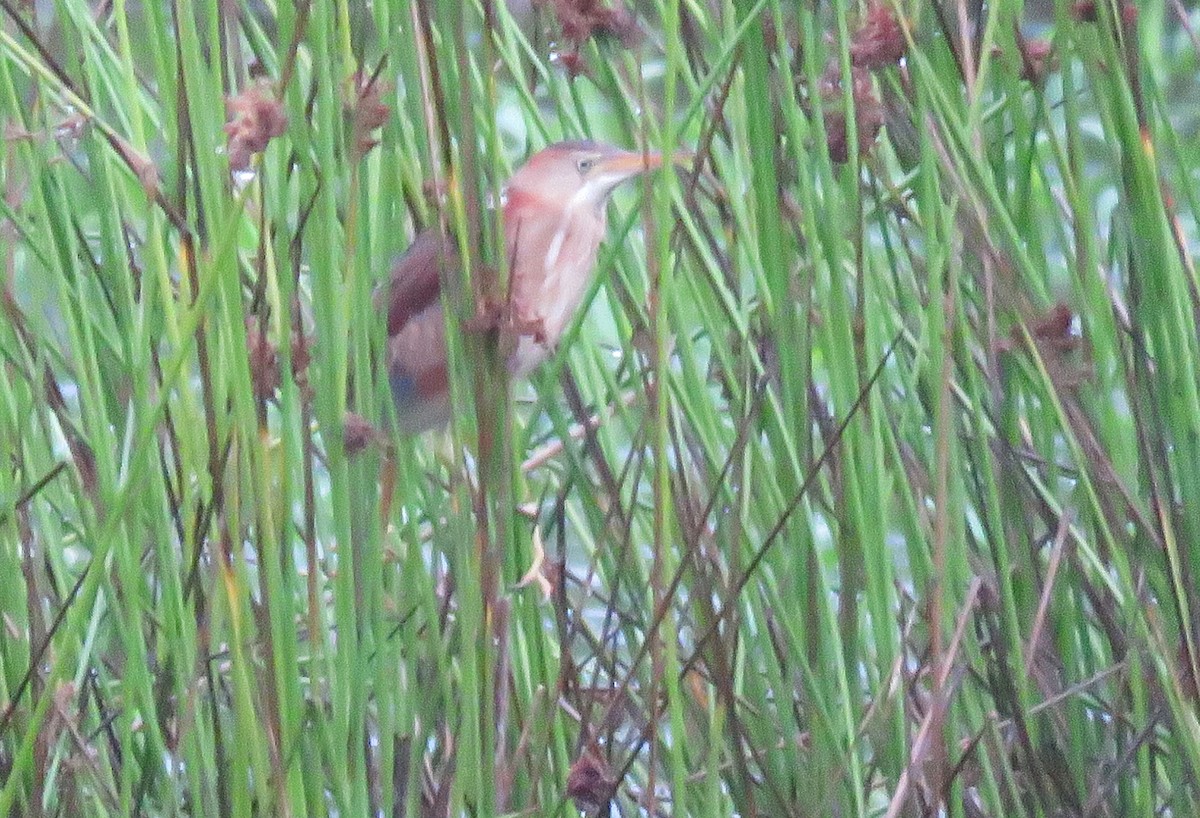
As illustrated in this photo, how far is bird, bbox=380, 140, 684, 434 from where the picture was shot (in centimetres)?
110

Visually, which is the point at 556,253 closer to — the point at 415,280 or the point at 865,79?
the point at 415,280

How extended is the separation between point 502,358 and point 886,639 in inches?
10.4

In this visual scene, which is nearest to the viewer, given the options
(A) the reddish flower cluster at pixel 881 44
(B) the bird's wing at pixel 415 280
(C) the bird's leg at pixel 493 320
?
(C) the bird's leg at pixel 493 320

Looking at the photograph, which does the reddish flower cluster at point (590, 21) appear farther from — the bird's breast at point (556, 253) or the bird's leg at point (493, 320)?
the bird's breast at point (556, 253)

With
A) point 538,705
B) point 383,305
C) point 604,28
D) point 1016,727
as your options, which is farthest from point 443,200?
point 1016,727

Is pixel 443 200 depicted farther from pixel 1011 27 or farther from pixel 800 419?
pixel 1011 27

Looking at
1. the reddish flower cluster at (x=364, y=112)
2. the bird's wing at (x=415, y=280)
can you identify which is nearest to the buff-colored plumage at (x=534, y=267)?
the bird's wing at (x=415, y=280)

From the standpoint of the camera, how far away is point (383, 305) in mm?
782

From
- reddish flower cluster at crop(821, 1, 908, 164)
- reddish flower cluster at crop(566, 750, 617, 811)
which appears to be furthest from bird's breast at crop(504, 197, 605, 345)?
reddish flower cluster at crop(566, 750, 617, 811)

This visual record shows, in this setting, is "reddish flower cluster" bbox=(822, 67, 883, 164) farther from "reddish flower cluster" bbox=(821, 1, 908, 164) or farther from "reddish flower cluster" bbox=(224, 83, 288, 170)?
"reddish flower cluster" bbox=(224, 83, 288, 170)

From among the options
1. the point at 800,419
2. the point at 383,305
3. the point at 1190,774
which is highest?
the point at 383,305

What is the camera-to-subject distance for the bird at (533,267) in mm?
1097

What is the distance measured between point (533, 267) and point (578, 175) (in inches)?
2.9

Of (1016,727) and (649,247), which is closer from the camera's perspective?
(649,247)
